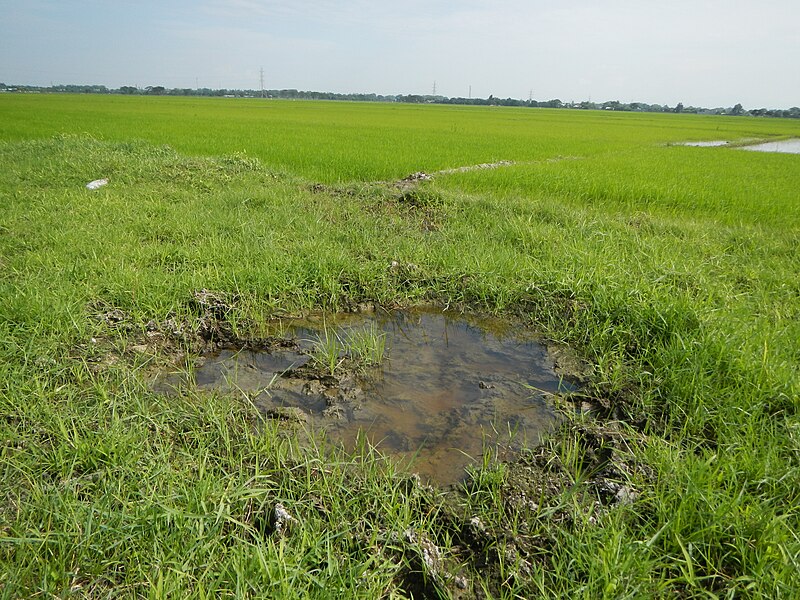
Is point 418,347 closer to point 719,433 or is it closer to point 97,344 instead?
point 719,433

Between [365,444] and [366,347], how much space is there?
95 cm

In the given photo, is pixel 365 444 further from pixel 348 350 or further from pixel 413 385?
pixel 348 350

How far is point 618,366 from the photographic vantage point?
3025 millimetres

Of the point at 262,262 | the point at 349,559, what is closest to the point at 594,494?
the point at 349,559

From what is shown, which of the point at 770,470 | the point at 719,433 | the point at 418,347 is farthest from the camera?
the point at 418,347

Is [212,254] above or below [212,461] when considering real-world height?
above

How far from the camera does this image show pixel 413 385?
3016 millimetres

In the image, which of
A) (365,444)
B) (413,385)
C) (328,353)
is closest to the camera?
(365,444)

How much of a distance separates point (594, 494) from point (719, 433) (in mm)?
794

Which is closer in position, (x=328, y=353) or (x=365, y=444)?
(x=365, y=444)

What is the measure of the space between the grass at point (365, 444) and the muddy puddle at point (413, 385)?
17cm

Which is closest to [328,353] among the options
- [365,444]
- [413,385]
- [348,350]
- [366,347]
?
[348,350]

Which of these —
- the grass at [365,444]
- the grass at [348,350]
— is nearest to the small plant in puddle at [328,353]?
the grass at [348,350]

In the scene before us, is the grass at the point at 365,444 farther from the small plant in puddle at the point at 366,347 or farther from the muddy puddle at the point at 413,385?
the muddy puddle at the point at 413,385
